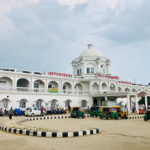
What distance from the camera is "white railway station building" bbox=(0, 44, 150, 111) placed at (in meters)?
26.5

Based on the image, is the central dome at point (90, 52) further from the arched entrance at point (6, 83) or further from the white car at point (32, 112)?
the white car at point (32, 112)

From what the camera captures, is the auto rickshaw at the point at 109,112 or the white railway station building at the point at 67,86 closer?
the auto rickshaw at the point at 109,112

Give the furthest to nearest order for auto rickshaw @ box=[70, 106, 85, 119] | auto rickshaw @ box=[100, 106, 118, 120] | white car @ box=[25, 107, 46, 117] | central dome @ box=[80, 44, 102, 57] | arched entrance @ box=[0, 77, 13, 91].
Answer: central dome @ box=[80, 44, 102, 57]
arched entrance @ box=[0, 77, 13, 91]
white car @ box=[25, 107, 46, 117]
auto rickshaw @ box=[70, 106, 85, 119]
auto rickshaw @ box=[100, 106, 118, 120]

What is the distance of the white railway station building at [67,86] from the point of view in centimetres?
2648

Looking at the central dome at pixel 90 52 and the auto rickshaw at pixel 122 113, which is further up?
the central dome at pixel 90 52

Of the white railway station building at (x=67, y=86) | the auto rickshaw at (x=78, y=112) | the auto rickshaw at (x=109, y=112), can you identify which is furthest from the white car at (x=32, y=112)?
the auto rickshaw at (x=109, y=112)

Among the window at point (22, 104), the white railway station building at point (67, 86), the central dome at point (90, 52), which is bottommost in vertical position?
the window at point (22, 104)

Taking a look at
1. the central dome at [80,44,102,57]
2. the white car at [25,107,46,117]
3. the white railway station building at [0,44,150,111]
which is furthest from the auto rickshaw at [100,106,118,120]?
the central dome at [80,44,102,57]

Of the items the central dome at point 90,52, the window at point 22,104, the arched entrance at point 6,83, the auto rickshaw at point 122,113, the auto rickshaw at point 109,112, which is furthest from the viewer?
the central dome at point 90,52

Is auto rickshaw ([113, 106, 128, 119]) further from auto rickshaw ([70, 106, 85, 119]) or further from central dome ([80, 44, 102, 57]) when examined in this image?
central dome ([80, 44, 102, 57])

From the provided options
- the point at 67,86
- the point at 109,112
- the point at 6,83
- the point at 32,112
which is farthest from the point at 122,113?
the point at 6,83

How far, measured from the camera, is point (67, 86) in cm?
3438

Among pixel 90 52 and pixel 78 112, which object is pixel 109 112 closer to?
pixel 78 112

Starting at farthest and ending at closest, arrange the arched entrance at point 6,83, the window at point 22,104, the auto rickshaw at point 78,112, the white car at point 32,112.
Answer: the arched entrance at point 6,83 < the window at point 22,104 < the white car at point 32,112 < the auto rickshaw at point 78,112
